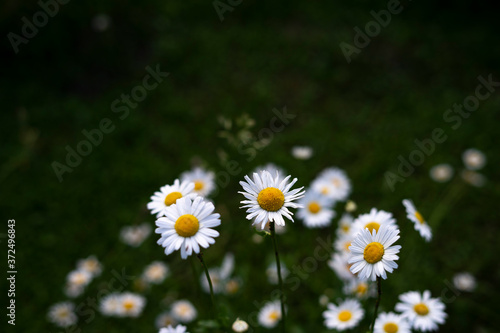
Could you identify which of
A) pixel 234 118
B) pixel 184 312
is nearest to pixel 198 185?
pixel 184 312

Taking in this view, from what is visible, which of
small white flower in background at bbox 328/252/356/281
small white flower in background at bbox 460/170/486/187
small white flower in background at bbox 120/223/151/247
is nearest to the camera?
small white flower in background at bbox 328/252/356/281

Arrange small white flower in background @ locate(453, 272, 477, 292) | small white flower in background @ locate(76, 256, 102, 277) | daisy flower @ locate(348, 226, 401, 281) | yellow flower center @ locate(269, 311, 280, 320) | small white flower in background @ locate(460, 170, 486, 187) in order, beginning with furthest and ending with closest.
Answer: small white flower in background @ locate(460, 170, 486, 187) → small white flower in background @ locate(76, 256, 102, 277) → small white flower in background @ locate(453, 272, 477, 292) → yellow flower center @ locate(269, 311, 280, 320) → daisy flower @ locate(348, 226, 401, 281)

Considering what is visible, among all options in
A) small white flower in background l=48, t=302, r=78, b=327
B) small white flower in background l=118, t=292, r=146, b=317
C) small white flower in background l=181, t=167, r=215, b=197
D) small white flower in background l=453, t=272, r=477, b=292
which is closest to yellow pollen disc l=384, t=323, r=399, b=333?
small white flower in background l=181, t=167, r=215, b=197

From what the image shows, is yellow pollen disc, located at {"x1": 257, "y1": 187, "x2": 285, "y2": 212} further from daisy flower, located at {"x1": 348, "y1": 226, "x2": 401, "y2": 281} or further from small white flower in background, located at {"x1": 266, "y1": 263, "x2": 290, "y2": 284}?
small white flower in background, located at {"x1": 266, "y1": 263, "x2": 290, "y2": 284}

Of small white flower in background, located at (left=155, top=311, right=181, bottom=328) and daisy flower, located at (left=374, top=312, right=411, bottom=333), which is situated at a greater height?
small white flower in background, located at (left=155, top=311, right=181, bottom=328)

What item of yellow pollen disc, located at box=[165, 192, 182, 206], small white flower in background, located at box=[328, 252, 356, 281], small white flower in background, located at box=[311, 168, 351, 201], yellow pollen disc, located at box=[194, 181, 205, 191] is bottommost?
small white flower in background, located at box=[328, 252, 356, 281]

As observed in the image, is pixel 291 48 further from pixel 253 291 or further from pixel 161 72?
pixel 253 291

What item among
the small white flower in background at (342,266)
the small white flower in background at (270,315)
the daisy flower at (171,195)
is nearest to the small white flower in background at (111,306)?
the small white flower in background at (270,315)
